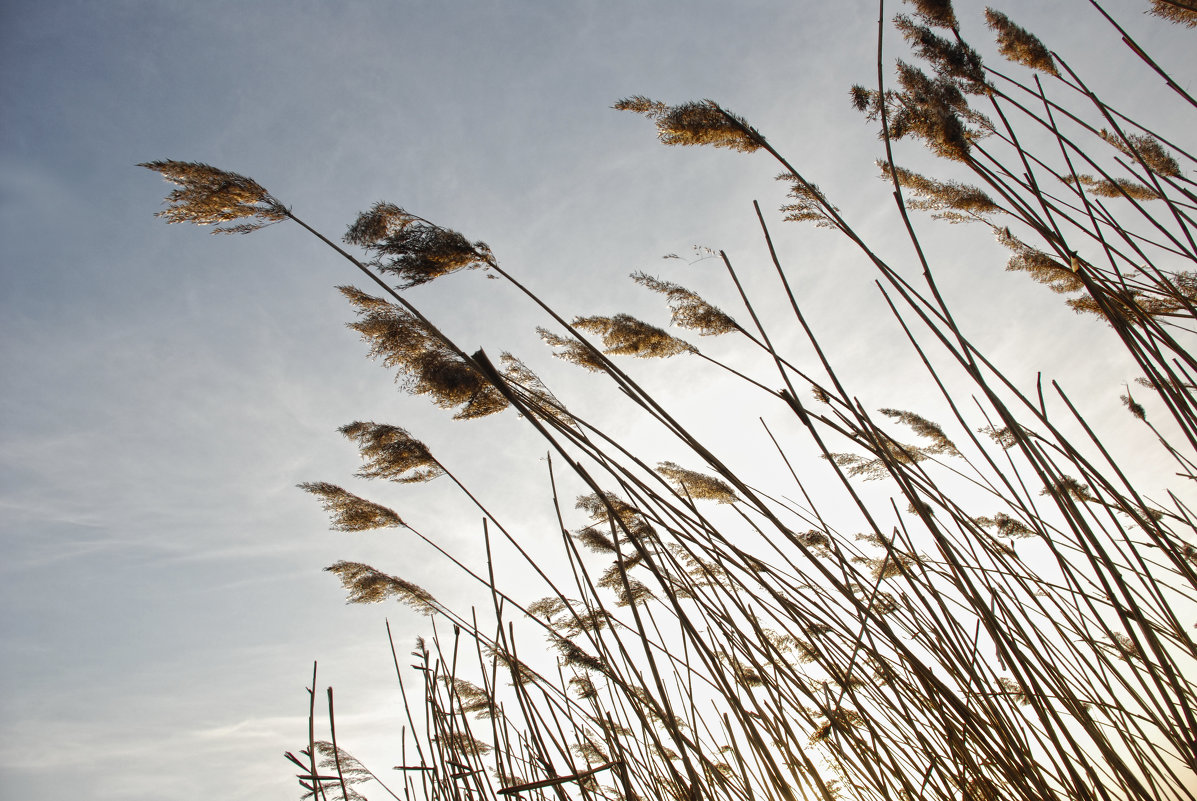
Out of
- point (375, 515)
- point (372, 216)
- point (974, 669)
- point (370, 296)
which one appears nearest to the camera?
point (974, 669)

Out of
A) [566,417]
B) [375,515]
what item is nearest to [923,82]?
[566,417]

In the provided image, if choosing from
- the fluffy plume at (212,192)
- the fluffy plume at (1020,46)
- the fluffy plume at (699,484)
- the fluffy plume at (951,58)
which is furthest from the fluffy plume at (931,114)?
the fluffy plume at (212,192)

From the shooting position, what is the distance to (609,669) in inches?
63.3

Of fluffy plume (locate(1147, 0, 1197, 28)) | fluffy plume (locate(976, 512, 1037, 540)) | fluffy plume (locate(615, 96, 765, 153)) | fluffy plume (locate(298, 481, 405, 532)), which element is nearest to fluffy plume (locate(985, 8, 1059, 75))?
fluffy plume (locate(1147, 0, 1197, 28))

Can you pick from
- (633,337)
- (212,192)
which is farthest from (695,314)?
(212,192)

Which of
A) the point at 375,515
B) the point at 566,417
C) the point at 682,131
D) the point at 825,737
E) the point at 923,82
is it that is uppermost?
the point at 682,131

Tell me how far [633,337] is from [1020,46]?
7.08 feet

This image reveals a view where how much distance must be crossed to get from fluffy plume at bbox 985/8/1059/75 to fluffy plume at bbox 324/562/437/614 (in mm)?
3593

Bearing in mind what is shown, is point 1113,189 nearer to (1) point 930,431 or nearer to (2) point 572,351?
(1) point 930,431

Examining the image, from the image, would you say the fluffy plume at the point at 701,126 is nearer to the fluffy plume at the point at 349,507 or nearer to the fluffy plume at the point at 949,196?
the fluffy plume at the point at 949,196

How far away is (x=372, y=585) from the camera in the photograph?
298 centimetres

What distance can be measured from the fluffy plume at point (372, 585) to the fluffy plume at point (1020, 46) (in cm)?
359

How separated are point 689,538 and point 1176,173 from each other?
3599 mm

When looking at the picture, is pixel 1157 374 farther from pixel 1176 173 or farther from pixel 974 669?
pixel 1176 173
